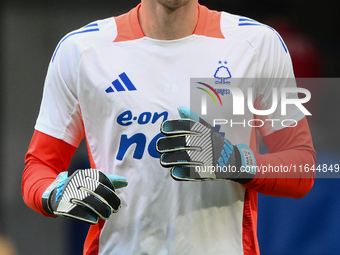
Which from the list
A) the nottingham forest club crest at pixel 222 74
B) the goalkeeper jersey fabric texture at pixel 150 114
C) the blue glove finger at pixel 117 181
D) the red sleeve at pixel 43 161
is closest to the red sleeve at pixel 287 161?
the goalkeeper jersey fabric texture at pixel 150 114

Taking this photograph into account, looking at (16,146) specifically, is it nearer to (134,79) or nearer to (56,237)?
(56,237)

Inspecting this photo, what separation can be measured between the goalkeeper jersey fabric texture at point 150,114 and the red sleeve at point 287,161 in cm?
4

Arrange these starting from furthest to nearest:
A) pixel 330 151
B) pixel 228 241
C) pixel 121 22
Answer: pixel 330 151 → pixel 121 22 → pixel 228 241

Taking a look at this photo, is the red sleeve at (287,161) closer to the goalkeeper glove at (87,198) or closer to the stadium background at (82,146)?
the goalkeeper glove at (87,198)

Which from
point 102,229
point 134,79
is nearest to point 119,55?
point 134,79

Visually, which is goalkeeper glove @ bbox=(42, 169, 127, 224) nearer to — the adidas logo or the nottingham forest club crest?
the adidas logo

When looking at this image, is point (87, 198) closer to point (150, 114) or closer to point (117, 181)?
point (117, 181)

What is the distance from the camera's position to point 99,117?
4.03 ft

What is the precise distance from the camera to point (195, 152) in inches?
41.9

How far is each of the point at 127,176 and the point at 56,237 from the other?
46.3 inches

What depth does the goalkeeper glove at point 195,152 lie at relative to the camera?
1.05 metres

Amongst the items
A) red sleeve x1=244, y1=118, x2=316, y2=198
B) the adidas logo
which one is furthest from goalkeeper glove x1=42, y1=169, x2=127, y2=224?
red sleeve x1=244, y1=118, x2=316, y2=198

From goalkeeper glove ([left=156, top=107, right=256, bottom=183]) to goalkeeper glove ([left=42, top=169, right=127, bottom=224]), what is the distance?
0.15 meters

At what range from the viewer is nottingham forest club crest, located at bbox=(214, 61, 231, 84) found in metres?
1.21
